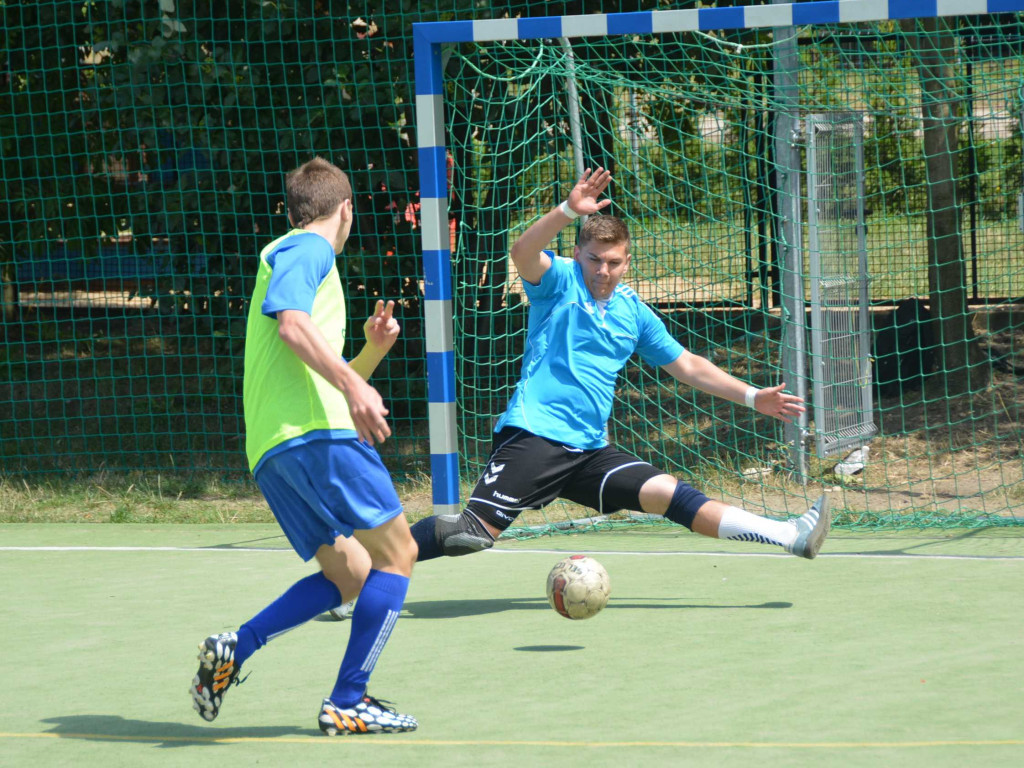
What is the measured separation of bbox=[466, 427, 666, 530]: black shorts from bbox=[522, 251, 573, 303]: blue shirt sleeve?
0.56m

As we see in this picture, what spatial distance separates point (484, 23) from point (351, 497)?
396 cm

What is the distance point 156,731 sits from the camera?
4.07 metres

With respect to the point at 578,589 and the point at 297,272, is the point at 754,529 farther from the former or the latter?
the point at 297,272

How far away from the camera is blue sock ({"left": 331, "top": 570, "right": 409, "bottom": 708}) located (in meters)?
3.86

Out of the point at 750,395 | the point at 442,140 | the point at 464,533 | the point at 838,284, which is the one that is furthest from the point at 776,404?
the point at 838,284

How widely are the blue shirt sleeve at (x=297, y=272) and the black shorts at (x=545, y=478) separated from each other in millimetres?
1689

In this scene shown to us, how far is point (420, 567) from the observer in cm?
660

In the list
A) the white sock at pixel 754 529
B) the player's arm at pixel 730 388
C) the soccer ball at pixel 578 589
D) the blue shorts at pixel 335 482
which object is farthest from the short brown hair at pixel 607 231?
the blue shorts at pixel 335 482

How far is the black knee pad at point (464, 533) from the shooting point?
539 centimetres

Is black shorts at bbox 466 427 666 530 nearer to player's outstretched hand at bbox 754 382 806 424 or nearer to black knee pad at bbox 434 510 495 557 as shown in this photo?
black knee pad at bbox 434 510 495 557

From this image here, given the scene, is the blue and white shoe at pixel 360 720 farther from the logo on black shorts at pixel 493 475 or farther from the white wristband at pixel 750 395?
the white wristband at pixel 750 395

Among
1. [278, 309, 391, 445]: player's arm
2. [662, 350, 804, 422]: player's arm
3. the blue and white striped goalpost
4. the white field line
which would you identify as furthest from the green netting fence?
[278, 309, 391, 445]: player's arm

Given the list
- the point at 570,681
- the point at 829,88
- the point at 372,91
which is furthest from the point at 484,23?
the point at 570,681

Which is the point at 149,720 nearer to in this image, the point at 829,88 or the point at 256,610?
the point at 256,610
